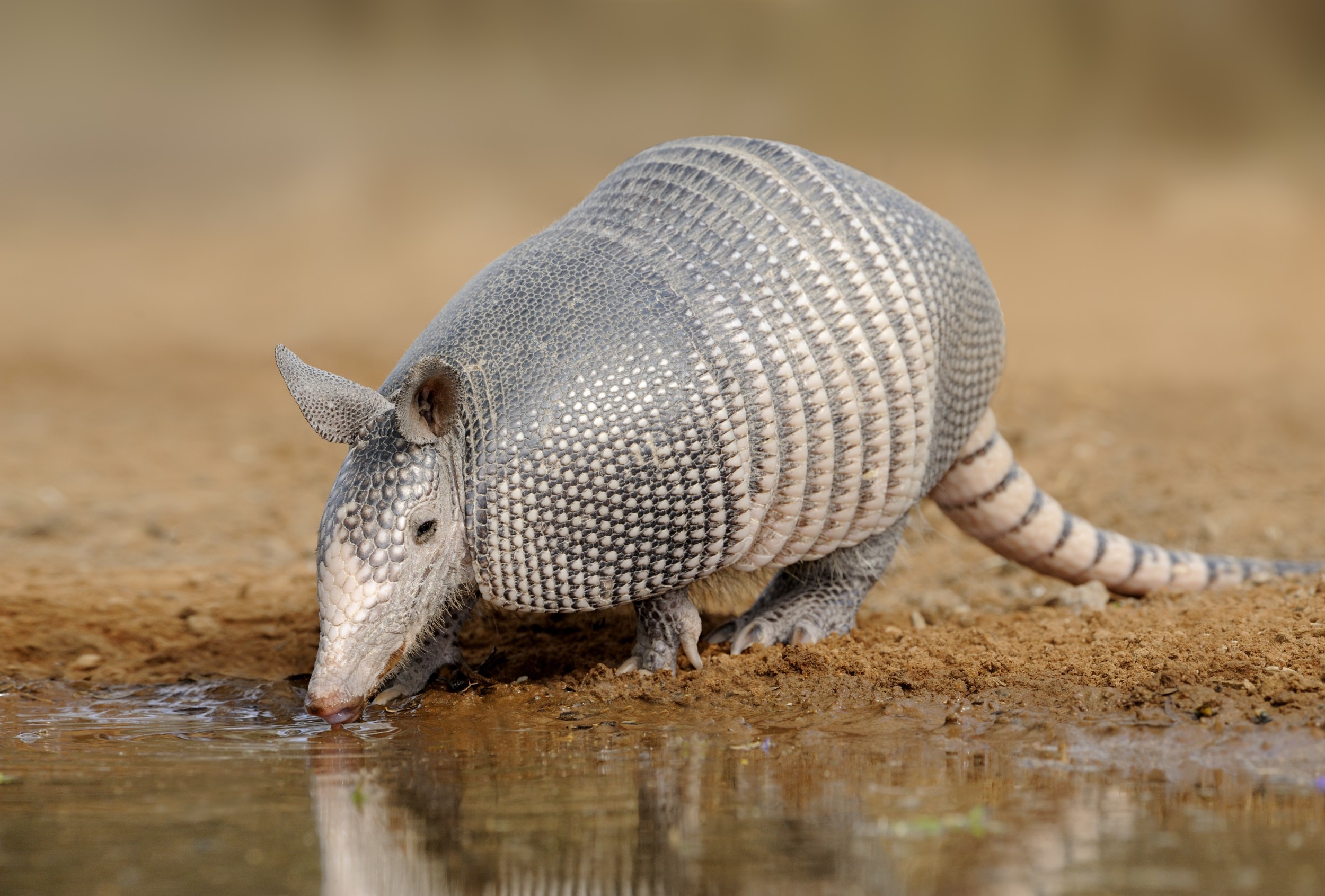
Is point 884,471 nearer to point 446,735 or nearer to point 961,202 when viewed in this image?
point 446,735

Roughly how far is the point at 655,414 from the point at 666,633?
1.12 m

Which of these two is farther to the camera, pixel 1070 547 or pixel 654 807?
pixel 1070 547

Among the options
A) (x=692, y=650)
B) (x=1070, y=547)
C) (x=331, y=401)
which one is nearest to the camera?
(x=331, y=401)

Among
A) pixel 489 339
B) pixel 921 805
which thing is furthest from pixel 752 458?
pixel 921 805

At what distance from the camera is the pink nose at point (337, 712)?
449cm

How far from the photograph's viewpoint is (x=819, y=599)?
596 cm

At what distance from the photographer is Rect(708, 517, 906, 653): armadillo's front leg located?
5.79m

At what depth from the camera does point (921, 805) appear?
132 inches

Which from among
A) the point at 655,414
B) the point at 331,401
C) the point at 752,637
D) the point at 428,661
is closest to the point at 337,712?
the point at 428,661

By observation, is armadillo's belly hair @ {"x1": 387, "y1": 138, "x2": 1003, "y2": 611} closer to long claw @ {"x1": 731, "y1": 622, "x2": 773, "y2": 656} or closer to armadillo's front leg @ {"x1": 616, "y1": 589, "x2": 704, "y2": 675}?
armadillo's front leg @ {"x1": 616, "y1": 589, "x2": 704, "y2": 675}

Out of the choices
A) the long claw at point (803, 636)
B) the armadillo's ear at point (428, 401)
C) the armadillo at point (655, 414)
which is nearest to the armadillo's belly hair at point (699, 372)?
the armadillo at point (655, 414)

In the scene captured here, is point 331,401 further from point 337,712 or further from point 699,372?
point 699,372

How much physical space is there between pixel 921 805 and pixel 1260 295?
1822 centimetres

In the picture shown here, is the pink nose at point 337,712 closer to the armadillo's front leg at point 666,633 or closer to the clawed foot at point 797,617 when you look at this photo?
the armadillo's front leg at point 666,633
